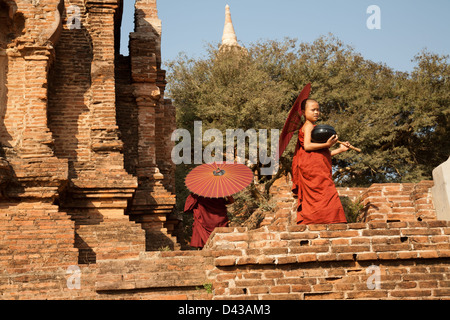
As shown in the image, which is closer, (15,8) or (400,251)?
(400,251)

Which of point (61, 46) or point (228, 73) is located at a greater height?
point (228, 73)

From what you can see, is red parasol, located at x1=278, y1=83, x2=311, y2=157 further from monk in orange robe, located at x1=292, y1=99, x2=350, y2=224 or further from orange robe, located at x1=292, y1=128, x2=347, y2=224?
orange robe, located at x1=292, y1=128, x2=347, y2=224

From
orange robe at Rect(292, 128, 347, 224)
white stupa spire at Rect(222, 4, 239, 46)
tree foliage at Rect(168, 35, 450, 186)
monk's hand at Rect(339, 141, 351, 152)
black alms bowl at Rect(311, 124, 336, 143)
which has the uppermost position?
white stupa spire at Rect(222, 4, 239, 46)

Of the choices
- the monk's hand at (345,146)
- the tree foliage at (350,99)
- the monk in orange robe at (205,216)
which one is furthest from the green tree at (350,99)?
the monk's hand at (345,146)

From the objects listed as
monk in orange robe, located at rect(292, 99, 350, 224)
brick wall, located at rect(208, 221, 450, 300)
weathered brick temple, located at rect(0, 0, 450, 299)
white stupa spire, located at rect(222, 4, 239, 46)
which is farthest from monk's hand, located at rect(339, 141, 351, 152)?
white stupa spire, located at rect(222, 4, 239, 46)

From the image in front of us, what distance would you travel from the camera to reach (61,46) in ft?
45.0

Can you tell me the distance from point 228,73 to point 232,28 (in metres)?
12.4

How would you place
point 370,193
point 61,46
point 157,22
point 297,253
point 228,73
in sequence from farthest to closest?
point 228,73 < point 157,22 < point 61,46 < point 370,193 < point 297,253

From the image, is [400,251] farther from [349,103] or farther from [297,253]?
[349,103]

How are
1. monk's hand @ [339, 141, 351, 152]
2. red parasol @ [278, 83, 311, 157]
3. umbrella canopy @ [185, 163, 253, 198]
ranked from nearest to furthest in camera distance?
1. monk's hand @ [339, 141, 351, 152]
2. red parasol @ [278, 83, 311, 157]
3. umbrella canopy @ [185, 163, 253, 198]

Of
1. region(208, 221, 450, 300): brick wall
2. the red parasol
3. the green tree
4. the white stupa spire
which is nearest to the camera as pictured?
region(208, 221, 450, 300): brick wall

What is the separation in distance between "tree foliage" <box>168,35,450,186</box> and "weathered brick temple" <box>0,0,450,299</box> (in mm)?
5511

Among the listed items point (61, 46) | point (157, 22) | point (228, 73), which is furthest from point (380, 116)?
point (61, 46)

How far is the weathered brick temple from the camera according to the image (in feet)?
23.4
